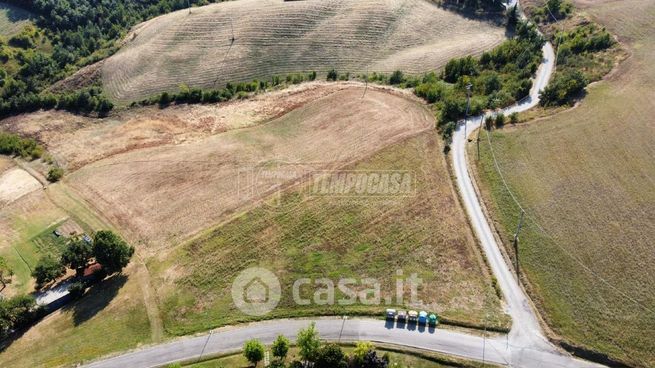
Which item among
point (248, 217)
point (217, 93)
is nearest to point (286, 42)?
point (217, 93)

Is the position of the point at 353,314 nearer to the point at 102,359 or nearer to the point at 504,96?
the point at 102,359

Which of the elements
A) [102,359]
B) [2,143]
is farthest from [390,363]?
[2,143]

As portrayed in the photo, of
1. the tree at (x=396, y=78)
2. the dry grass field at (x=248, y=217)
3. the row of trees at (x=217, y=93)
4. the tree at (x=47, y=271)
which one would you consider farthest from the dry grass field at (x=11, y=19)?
the tree at (x=396, y=78)

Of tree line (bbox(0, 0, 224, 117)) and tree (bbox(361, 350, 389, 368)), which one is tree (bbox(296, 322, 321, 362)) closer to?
tree (bbox(361, 350, 389, 368))

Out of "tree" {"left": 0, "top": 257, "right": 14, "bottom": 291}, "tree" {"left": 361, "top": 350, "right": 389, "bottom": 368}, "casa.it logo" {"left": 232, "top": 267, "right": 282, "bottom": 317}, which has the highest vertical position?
"tree" {"left": 361, "top": 350, "right": 389, "bottom": 368}

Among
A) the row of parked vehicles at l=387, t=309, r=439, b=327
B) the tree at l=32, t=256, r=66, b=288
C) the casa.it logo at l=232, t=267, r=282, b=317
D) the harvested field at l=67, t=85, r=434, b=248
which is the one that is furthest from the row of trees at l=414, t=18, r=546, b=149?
the tree at l=32, t=256, r=66, b=288

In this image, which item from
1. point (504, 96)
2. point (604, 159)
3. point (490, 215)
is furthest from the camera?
point (504, 96)

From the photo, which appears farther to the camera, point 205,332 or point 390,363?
point 205,332

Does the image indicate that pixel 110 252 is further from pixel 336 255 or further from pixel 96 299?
pixel 336 255
